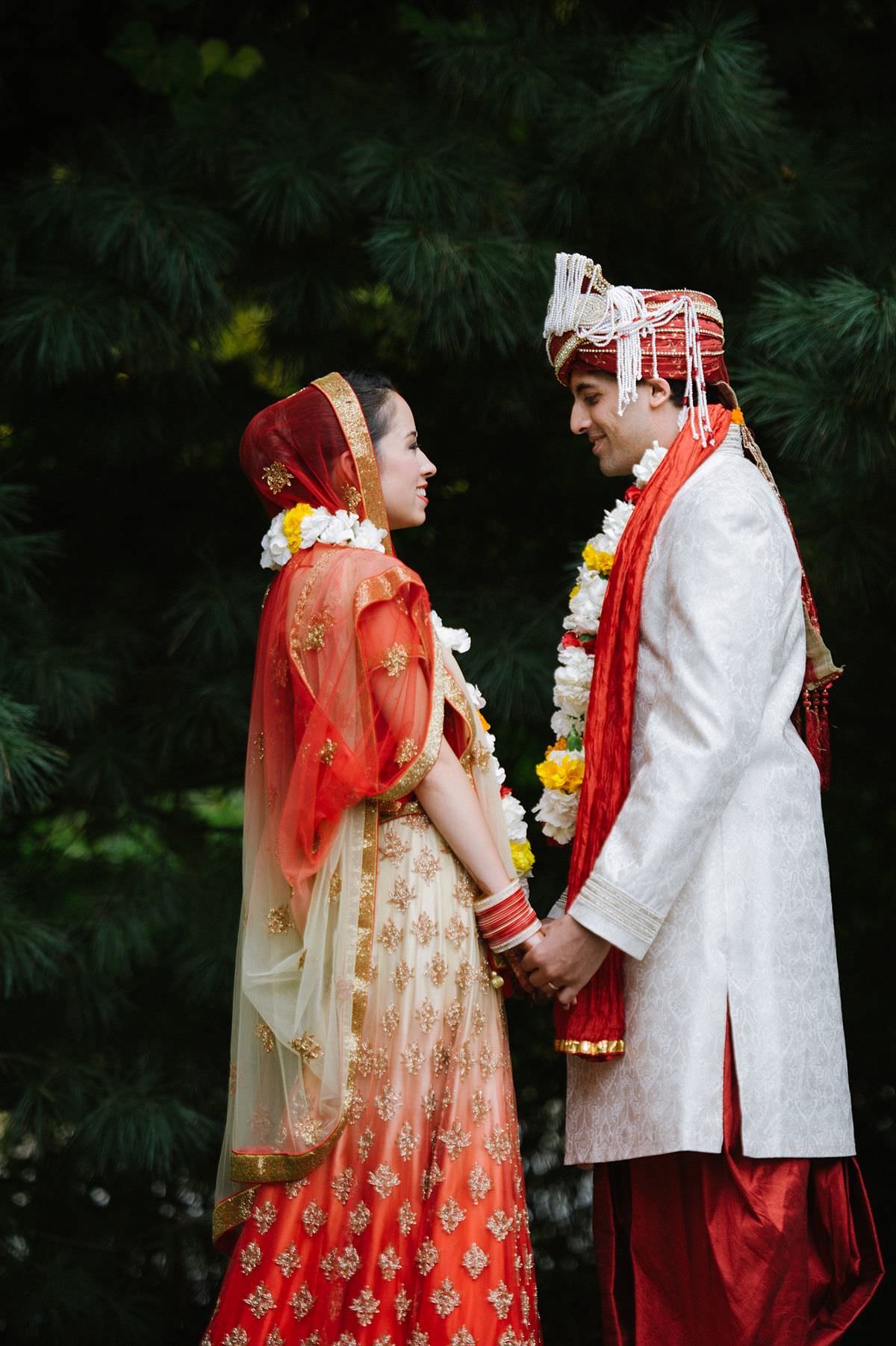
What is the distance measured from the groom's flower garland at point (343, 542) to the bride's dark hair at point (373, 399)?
0.18 metres

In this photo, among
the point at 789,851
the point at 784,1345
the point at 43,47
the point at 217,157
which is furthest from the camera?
the point at 43,47

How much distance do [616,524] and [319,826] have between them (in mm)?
800

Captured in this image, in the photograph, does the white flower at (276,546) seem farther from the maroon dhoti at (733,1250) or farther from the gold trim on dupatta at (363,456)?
the maroon dhoti at (733,1250)

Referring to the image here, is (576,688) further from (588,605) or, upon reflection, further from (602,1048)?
(602,1048)

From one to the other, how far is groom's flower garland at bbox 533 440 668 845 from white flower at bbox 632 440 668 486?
32 millimetres

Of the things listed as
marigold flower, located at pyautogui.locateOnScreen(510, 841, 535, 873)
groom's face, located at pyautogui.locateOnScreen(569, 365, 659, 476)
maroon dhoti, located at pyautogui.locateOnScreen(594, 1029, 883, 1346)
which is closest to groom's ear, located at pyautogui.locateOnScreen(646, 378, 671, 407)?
groom's face, located at pyautogui.locateOnScreen(569, 365, 659, 476)

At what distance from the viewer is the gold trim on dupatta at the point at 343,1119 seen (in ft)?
8.18

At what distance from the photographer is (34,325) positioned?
3746 mm

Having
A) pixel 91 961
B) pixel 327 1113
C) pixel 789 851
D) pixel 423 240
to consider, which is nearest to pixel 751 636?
pixel 789 851

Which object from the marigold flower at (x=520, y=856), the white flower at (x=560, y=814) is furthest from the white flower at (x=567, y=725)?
the marigold flower at (x=520, y=856)

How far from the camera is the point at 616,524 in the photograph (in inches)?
113

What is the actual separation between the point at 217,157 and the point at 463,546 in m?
1.21

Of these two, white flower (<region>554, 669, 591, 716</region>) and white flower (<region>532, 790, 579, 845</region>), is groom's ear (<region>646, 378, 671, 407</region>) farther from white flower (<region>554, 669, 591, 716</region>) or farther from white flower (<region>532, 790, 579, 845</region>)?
white flower (<region>532, 790, 579, 845</region>)

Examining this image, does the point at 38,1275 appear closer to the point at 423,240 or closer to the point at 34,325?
the point at 34,325
